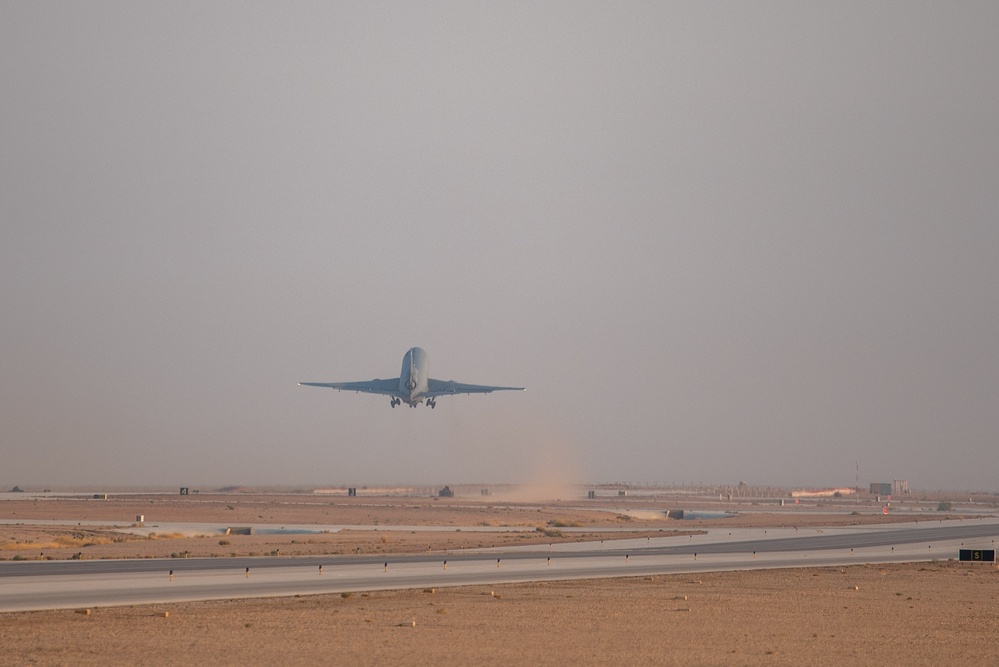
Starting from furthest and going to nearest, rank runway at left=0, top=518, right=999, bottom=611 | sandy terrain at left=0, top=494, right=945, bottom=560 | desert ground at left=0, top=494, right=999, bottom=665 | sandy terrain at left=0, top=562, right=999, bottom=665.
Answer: sandy terrain at left=0, top=494, right=945, bottom=560
runway at left=0, top=518, right=999, bottom=611
desert ground at left=0, top=494, right=999, bottom=665
sandy terrain at left=0, top=562, right=999, bottom=665

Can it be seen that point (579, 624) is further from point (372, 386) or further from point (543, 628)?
point (372, 386)

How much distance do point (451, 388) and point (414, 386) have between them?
6.55m

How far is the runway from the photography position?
139 feet

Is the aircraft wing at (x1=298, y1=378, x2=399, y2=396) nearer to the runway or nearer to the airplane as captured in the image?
the airplane

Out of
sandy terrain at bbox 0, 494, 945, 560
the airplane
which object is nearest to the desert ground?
sandy terrain at bbox 0, 494, 945, 560

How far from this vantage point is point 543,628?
34.4 m

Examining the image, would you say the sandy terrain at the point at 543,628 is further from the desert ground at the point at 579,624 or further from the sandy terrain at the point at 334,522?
the sandy terrain at the point at 334,522

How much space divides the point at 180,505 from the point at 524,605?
89.5m

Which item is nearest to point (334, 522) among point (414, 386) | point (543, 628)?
point (414, 386)

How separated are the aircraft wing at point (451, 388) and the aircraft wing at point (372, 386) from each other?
11.6 ft

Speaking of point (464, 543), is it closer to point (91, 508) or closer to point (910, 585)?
point (910, 585)

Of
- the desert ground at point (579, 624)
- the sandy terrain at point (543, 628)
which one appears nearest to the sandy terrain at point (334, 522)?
the desert ground at point (579, 624)

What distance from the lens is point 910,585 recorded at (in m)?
50.5

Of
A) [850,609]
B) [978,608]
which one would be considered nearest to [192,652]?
[850,609]
